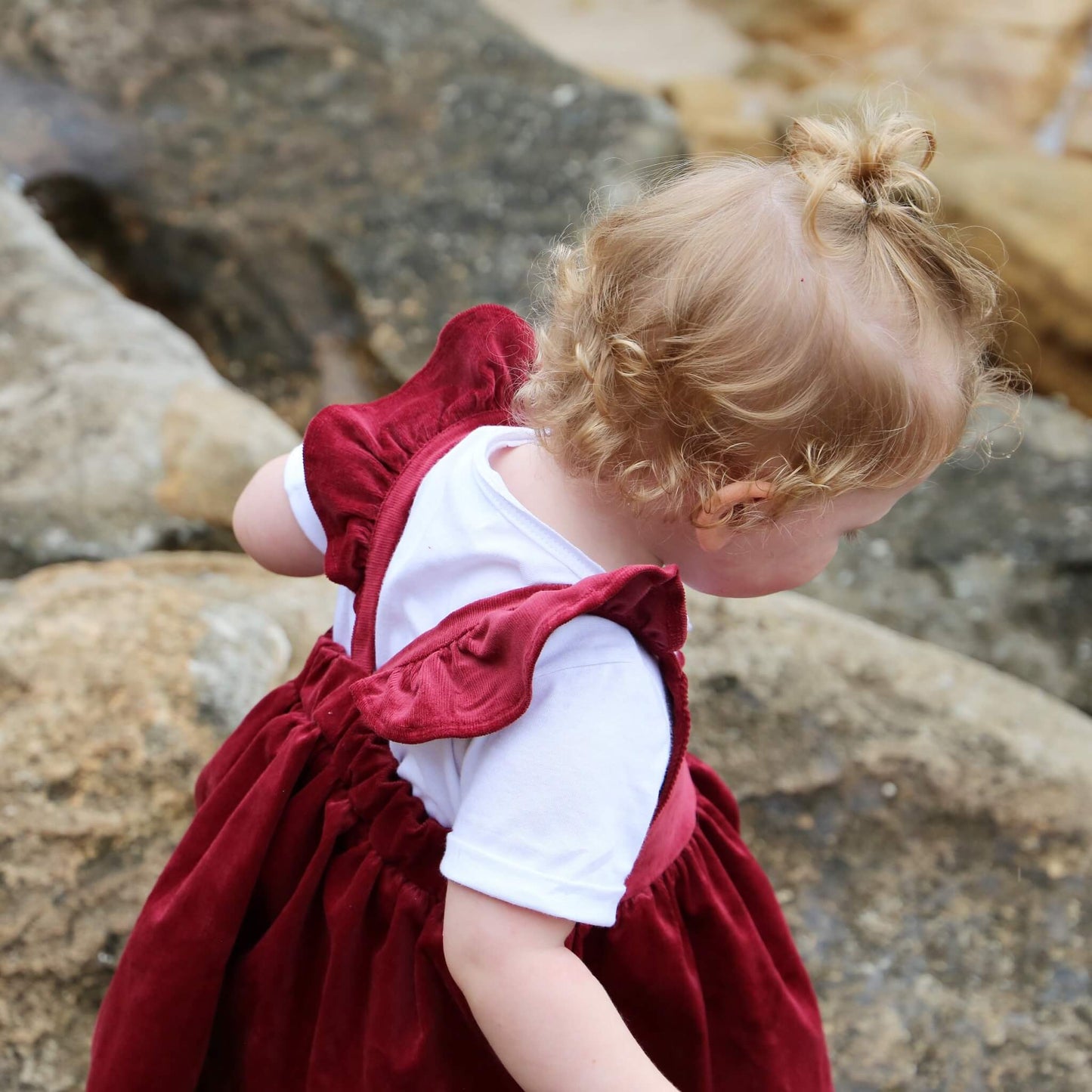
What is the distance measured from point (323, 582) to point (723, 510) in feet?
2.27

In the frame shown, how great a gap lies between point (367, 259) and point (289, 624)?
1.25 metres

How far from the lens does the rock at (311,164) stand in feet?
7.09

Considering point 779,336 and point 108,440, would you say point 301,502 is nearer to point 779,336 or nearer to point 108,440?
point 779,336

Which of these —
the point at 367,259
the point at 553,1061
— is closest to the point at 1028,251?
the point at 367,259

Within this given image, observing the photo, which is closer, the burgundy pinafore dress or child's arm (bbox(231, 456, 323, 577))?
the burgundy pinafore dress

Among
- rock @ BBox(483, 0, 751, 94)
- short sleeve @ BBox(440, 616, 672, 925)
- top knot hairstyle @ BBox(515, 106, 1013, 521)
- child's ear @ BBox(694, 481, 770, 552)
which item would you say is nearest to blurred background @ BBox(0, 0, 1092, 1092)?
top knot hairstyle @ BBox(515, 106, 1013, 521)

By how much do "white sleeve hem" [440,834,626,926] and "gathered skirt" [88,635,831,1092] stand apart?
118 mm

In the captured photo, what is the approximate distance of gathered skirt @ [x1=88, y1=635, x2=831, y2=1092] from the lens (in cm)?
69

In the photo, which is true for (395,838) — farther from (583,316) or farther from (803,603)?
(803,603)

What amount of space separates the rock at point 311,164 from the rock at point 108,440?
0.63m

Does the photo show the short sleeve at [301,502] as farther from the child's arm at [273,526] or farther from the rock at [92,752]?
the rock at [92,752]

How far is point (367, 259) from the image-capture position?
2205 mm

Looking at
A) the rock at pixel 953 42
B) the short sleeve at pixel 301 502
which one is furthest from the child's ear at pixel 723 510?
the rock at pixel 953 42

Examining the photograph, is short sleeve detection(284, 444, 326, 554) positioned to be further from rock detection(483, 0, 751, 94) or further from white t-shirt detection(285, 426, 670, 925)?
rock detection(483, 0, 751, 94)
